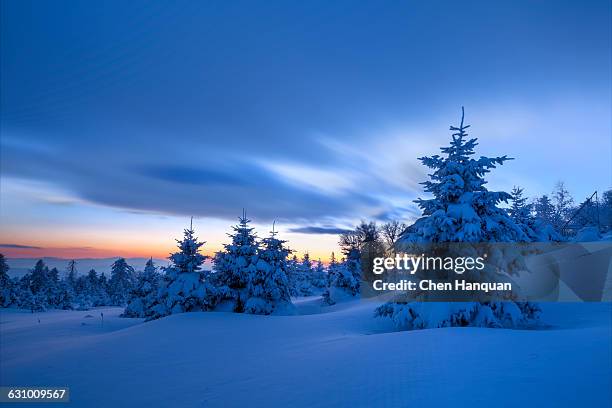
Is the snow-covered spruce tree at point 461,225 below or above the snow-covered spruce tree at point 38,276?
above

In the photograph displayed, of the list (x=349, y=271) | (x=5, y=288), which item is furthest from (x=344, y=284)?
(x=5, y=288)

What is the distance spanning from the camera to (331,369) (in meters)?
7.48

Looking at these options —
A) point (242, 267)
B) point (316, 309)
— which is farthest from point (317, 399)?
point (316, 309)

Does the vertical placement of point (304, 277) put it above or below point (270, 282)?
below

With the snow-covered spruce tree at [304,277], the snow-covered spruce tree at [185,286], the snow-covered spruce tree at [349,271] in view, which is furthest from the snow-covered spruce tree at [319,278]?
the snow-covered spruce tree at [185,286]

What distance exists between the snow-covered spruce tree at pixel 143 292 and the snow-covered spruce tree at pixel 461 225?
2476 centimetres

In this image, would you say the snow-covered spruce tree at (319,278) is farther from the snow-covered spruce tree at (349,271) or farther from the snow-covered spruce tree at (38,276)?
the snow-covered spruce tree at (38,276)

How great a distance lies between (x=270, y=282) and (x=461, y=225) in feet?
48.2

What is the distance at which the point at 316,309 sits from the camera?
1308 inches

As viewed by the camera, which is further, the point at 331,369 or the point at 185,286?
the point at 185,286

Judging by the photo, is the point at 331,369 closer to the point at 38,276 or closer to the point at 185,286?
the point at 185,286

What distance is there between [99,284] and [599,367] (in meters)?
86.9

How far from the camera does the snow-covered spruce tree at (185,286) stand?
832 inches

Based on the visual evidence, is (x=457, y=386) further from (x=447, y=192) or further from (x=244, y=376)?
(x=447, y=192)
